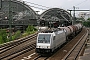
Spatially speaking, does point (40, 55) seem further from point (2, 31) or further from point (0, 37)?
point (2, 31)

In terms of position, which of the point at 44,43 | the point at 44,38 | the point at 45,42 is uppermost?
the point at 44,38

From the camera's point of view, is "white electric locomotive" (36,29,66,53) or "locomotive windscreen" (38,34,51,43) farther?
"locomotive windscreen" (38,34,51,43)

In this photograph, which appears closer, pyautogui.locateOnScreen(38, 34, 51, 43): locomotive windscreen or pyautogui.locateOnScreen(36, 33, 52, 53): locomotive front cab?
pyautogui.locateOnScreen(36, 33, 52, 53): locomotive front cab

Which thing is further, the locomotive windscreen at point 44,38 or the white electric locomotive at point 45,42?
A: the locomotive windscreen at point 44,38

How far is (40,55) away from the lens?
25.7 m

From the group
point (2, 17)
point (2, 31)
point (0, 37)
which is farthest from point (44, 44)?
point (2, 17)

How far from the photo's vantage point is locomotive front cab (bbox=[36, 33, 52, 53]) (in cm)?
2429

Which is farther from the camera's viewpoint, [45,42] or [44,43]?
[45,42]

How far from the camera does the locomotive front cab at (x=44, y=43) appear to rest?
956 inches

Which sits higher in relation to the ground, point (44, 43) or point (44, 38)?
point (44, 38)

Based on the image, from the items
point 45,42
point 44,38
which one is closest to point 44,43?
point 45,42

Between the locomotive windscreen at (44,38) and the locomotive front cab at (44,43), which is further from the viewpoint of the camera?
the locomotive windscreen at (44,38)

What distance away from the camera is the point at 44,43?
24.5 m

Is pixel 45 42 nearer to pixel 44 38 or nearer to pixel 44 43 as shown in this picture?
pixel 44 43
